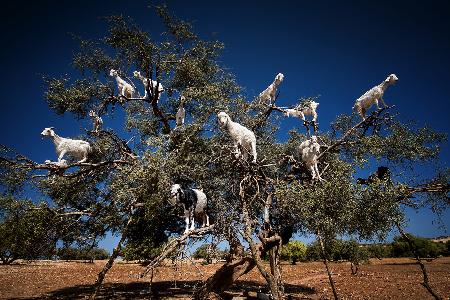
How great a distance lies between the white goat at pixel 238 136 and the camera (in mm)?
10559

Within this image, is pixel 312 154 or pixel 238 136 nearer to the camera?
pixel 238 136

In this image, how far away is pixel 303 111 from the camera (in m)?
14.2

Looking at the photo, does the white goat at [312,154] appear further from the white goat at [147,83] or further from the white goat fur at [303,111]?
the white goat at [147,83]

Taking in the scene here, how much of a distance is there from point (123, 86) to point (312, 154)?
901 centimetres

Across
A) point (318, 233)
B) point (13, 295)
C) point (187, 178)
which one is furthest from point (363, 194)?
point (13, 295)

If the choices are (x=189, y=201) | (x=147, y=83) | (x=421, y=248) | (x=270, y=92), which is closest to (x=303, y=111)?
(x=270, y=92)

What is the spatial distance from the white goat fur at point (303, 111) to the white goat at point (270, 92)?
861mm

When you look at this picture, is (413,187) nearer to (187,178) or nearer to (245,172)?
(245,172)

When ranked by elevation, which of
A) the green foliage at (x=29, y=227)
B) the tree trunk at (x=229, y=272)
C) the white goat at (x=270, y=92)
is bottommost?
the tree trunk at (x=229, y=272)

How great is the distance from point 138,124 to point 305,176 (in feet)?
25.6

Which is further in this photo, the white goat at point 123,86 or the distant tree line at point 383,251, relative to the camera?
the distant tree line at point 383,251

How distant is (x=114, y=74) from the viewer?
14.3 meters

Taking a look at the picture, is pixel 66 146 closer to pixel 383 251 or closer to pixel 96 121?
pixel 96 121

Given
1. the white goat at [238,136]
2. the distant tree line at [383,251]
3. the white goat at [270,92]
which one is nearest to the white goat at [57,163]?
the white goat at [238,136]
